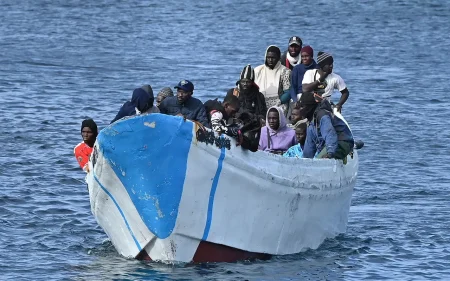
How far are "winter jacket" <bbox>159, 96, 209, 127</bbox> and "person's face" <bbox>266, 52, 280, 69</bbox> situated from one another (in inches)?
118

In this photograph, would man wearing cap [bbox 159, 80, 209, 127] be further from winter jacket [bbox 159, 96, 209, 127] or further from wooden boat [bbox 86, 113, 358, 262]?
wooden boat [bbox 86, 113, 358, 262]

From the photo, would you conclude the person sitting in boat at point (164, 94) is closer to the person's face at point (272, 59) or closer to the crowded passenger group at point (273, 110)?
the crowded passenger group at point (273, 110)

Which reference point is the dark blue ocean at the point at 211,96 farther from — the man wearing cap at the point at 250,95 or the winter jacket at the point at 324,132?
the man wearing cap at the point at 250,95

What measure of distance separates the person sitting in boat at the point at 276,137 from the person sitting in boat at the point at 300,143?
0.71 ft

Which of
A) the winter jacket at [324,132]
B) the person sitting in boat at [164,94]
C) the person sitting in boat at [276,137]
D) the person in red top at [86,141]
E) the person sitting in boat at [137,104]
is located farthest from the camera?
the person sitting in boat at [164,94]

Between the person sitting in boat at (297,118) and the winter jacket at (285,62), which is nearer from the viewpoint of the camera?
the person sitting in boat at (297,118)

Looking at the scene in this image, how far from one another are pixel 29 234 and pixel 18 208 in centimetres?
216

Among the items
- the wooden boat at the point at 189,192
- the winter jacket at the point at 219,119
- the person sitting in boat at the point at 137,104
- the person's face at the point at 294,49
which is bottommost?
the wooden boat at the point at 189,192

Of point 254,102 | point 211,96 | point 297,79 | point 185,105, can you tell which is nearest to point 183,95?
point 185,105

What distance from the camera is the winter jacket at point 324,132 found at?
709 inches

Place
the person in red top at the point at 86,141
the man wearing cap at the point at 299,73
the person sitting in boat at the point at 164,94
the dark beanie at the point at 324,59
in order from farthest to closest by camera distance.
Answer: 1. the man wearing cap at the point at 299,73
2. the dark beanie at the point at 324,59
3. the person sitting in boat at the point at 164,94
4. the person in red top at the point at 86,141

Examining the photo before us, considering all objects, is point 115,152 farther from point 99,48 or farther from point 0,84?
point 99,48

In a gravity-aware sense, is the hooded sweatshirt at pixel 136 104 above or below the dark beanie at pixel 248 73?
below

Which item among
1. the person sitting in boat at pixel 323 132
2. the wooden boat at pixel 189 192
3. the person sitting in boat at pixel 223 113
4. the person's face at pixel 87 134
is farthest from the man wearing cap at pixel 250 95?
the person's face at pixel 87 134
